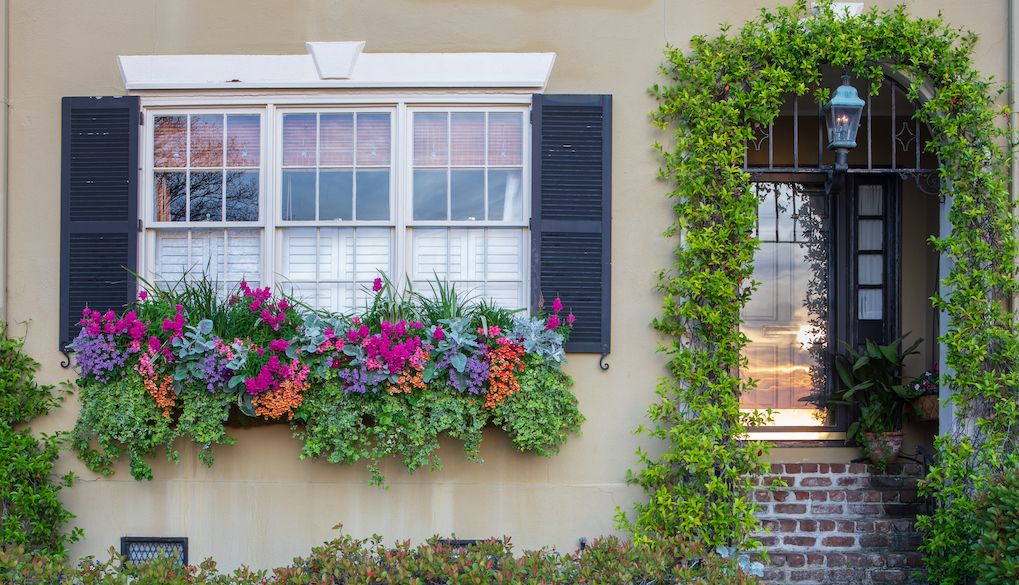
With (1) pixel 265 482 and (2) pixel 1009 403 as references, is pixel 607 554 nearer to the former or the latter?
(1) pixel 265 482

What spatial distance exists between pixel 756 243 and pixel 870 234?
2194mm

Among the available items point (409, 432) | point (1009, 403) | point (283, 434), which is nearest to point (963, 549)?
point (1009, 403)

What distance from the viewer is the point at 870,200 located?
660 centimetres

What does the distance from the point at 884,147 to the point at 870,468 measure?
2.37m

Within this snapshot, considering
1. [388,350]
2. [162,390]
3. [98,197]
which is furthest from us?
[98,197]

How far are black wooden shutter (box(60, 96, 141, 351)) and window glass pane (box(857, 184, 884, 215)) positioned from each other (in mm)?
4997

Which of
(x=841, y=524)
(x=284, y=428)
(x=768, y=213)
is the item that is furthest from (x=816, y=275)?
(x=284, y=428)

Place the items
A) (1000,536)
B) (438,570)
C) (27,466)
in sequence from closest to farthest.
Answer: (438,570), (1000,536), (27,466)

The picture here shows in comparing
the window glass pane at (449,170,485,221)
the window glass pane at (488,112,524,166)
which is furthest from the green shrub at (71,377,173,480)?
the window glass pane at (488,112,524,166)

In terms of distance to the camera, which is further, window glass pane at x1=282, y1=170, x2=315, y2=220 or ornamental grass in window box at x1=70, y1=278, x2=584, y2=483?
window glass pane at x1=282, y1=170, x2=315, y2=220

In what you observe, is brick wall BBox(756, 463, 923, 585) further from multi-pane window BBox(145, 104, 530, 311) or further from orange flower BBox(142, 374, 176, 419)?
orange flower BBox(142, 374, 176, 419)

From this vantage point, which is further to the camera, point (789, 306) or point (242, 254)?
point (789, 306)

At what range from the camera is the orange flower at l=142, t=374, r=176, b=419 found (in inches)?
186

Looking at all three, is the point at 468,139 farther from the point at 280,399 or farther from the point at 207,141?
the point at 280,399
